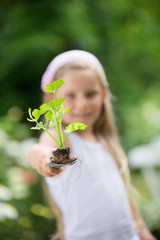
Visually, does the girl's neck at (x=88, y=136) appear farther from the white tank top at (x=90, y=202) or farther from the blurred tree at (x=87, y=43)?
the blurred tree at (x=87, y=43)

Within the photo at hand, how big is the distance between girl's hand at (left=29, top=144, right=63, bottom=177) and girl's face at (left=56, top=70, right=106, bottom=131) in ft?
0.65

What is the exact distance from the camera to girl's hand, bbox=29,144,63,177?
0.67m

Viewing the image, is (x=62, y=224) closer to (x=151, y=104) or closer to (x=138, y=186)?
(x=138, y=186)

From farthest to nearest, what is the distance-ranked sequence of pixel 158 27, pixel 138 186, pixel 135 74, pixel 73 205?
1. pixel 135 74
2. pixel 158 27
3. pixel 138 186
4. pixel 73 205

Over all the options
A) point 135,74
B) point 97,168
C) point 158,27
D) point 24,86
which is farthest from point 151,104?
point 97,168

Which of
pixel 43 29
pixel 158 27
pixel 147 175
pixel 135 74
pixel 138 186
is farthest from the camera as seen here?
pixel 135 74

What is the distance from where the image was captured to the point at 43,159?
731 mm

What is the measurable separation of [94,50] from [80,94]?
8.76 feet

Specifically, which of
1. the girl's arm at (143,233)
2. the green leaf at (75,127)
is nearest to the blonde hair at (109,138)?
the girl's arm at (143,233)

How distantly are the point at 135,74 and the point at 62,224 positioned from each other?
3224mm

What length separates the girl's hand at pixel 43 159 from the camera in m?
0.67

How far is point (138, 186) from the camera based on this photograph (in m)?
3.12

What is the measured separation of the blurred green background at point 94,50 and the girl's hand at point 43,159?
5.67 feet

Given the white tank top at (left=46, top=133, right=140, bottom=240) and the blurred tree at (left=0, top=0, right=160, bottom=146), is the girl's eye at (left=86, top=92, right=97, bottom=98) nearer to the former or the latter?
the white tank top at (left=46, top=133, right=140, bottom=240)
